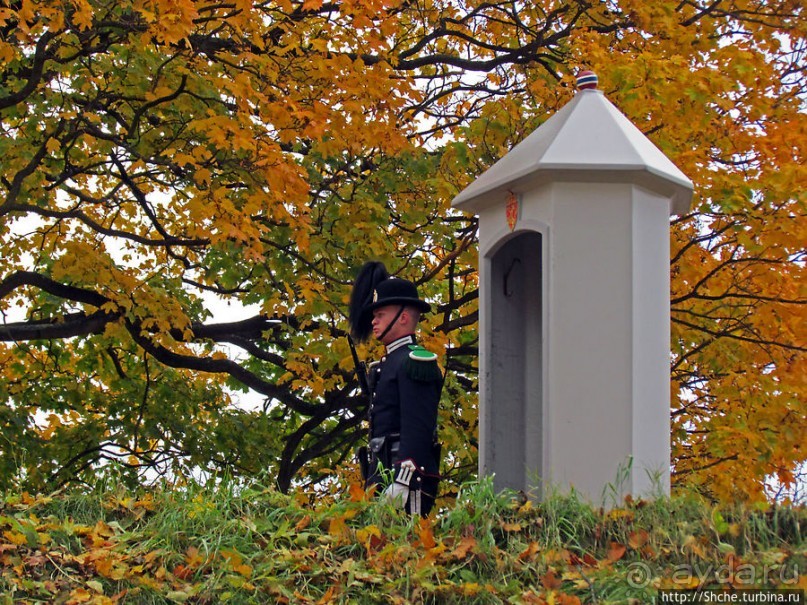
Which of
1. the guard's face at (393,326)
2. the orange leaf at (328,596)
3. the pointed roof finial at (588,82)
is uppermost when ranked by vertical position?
the pointed roof finial at (588,82)

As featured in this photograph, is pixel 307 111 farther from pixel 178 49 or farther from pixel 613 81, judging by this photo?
pixel 613 81

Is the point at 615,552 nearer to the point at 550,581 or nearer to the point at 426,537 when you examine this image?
the point at 550,581

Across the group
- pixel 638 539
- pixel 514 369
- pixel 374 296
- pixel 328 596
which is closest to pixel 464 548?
pixel 328 596

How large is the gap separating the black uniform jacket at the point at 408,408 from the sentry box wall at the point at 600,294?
535 millimetres

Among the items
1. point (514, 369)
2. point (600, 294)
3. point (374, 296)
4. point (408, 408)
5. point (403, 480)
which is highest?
point (374, 296)

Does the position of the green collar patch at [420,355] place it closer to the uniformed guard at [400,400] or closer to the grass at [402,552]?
the uniformed guard at [400,400]

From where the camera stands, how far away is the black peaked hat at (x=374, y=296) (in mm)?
5680

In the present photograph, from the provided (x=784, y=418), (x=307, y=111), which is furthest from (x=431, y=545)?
(x=784, y=418)

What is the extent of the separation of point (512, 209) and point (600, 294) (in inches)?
28.0

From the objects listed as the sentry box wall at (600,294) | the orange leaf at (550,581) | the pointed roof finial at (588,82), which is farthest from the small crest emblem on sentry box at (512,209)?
the orange leaf at (550,581)

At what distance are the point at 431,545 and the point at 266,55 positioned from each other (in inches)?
205

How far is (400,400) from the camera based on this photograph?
5.41 m

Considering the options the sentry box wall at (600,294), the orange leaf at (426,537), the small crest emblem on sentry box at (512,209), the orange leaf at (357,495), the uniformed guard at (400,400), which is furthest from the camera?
the small crest emblem on sentry box at (512,209)

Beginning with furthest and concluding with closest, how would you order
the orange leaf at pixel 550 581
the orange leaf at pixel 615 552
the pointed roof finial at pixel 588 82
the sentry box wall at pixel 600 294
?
the pointed roof finial at pixel 588 82 → the sentry box wall at pixel 600 294 → the orange leaf at pixel 615 552 → the orange leaf at pixel 550 581
